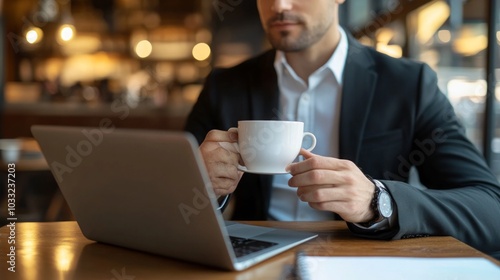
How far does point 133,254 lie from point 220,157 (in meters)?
0.25

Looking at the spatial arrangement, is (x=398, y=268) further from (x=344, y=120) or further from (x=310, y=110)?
(x=310, y=110)

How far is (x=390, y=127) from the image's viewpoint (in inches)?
55.5

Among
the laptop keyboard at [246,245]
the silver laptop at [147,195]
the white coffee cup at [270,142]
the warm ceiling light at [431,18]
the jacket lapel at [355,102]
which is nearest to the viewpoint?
the silver laptop at [147,195]

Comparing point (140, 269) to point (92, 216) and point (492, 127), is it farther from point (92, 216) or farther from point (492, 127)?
point (492, 127)

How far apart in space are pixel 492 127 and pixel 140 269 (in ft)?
4.70

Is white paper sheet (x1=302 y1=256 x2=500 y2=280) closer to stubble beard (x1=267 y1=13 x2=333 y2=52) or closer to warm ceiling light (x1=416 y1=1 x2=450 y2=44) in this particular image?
stubble beard (x1=267 y1=13 x2=333 y2=52)

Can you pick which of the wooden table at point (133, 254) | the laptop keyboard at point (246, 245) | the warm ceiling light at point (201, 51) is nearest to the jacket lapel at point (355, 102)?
the wooden table at point (133, 254)

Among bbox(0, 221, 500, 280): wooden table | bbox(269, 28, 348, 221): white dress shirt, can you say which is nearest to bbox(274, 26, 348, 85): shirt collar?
bbox(269, 28, 348, 221): white dress shirt

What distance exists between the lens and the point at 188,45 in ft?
25.5

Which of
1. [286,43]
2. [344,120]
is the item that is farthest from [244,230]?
[286,43]

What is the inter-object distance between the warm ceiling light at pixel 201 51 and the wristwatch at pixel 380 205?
6887 mm

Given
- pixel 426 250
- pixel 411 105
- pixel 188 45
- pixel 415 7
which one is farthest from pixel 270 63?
pixel 188 45

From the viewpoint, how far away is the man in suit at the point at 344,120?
1049 mm

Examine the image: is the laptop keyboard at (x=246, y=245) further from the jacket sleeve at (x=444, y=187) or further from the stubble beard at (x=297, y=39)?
the stubble beard at (x=297, y=39)
